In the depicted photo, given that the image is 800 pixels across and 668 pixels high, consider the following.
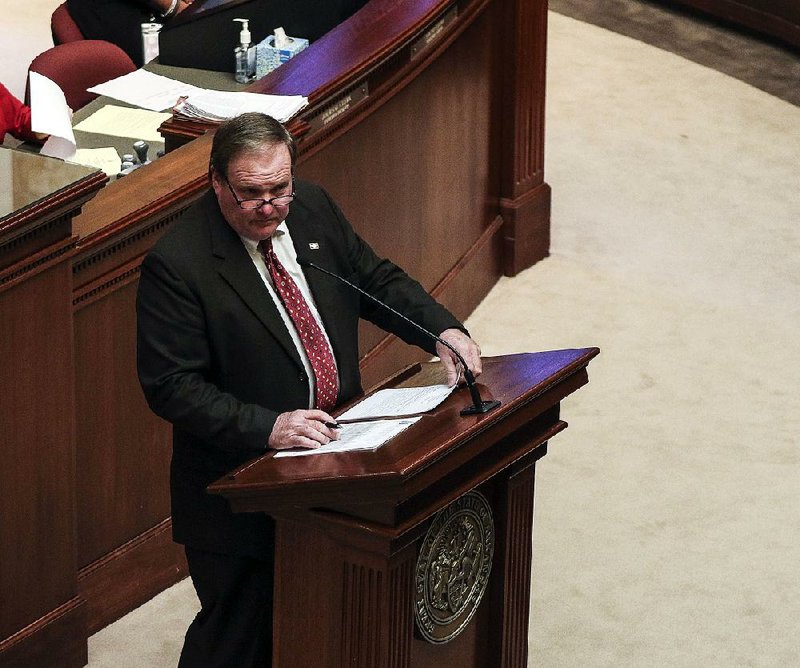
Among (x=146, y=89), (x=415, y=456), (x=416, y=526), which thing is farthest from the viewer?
(x=146, y=89)

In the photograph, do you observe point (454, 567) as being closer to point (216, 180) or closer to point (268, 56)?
point (216, 180)

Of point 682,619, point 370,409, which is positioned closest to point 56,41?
point 682,619

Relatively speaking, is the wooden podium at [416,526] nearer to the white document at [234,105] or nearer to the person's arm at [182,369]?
the person's arm at [182,369]

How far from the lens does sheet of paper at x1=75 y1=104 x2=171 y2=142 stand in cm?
491

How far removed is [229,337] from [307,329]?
0.15 m

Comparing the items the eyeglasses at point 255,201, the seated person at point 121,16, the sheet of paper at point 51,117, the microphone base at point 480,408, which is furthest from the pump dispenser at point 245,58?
the microphone base at point 480,408

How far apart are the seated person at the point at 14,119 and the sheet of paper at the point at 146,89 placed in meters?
0.38

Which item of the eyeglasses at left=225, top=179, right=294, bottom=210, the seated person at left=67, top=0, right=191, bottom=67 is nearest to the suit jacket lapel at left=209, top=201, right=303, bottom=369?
the eyeglasses at left=225, top=179, right=294, bottom=210

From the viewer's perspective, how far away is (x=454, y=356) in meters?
2.90

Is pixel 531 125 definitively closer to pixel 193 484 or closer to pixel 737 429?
pixel 737 429

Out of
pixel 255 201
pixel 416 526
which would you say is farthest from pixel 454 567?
pixel 255 201

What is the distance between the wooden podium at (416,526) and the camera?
256cm

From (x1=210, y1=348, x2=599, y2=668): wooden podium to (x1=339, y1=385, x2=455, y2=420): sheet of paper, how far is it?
0.09ft

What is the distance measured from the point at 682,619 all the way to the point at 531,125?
2.48 meters
